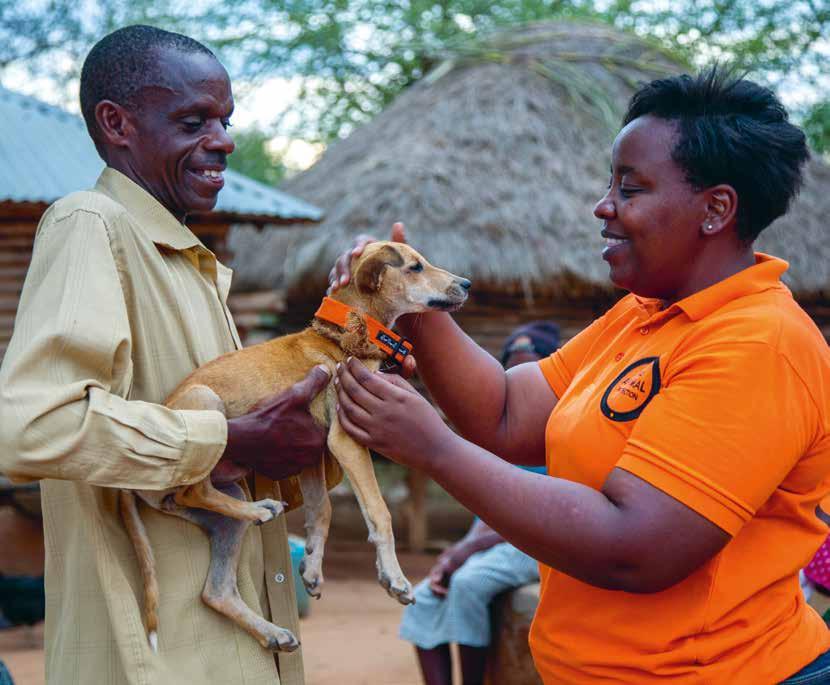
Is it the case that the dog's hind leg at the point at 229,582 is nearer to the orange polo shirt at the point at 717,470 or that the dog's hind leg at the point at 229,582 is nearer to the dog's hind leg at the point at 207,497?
the dog's hind leg at the point at 207,497

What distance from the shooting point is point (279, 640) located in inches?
86.7

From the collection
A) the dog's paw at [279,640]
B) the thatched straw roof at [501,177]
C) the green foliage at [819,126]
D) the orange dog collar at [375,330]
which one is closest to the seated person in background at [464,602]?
the orange dog collar at [375,330]

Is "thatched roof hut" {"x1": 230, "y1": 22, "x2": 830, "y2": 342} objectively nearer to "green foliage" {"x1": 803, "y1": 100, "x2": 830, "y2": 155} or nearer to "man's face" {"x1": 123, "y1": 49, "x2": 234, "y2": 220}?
"green foliage" {"x1": 803, "y1": 100, "x2": 830, "y2": 155}

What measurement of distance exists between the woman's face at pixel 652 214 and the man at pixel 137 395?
774mm

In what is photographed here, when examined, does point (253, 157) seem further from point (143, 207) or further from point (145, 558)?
point (145, 558)

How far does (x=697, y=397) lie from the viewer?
1912mm

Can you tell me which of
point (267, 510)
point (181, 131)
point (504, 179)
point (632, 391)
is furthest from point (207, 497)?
point (504, 179)

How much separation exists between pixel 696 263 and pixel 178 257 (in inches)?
46.8

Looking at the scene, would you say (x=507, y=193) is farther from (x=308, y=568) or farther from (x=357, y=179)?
(x=308, y=568)

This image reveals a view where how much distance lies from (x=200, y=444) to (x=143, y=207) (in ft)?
1.96

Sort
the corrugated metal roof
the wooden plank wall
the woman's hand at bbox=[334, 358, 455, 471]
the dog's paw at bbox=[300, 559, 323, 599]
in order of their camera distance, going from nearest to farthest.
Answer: the woman's hand at bbox=[334, 358, 455, 471] → the dog's paw at bbox=[300, 559, 323, 599] → the corrugated metal roof → the wooden plank wall

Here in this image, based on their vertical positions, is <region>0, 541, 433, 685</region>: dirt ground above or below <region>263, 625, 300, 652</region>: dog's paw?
below

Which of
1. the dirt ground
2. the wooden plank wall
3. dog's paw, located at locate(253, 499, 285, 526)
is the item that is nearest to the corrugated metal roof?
the wooden plank wall

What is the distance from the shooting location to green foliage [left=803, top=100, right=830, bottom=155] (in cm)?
1683
